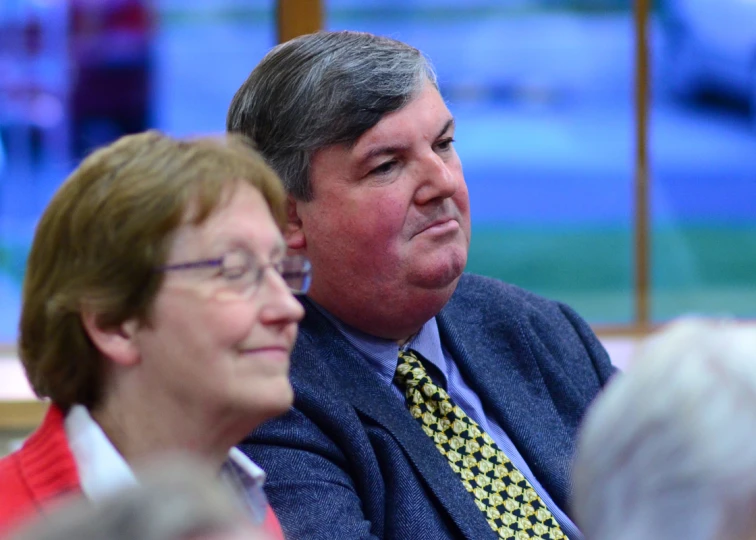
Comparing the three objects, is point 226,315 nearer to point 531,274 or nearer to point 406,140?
point 406,140

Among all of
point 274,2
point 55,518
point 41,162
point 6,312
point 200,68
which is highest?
point 55,518

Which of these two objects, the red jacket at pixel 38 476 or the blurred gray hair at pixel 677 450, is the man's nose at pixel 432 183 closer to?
the red jacket at pixel 38 476

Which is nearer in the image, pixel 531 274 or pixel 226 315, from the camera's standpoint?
pixel 226 315

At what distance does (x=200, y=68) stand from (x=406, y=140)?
3.14 m

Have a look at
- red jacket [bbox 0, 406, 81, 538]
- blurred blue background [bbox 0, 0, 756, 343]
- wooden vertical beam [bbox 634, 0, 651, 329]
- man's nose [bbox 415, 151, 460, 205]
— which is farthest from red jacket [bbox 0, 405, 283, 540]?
wooden vertical beam [bbox 634, 0, 651, 329]

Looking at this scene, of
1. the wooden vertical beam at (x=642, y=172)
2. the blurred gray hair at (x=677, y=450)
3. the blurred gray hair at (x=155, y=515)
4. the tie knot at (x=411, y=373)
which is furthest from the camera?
the wooden vertical beam at (x=642, y=172)

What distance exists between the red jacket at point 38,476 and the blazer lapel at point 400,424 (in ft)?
2.19

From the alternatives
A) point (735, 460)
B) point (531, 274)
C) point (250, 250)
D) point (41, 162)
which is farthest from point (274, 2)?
point (735, 460)

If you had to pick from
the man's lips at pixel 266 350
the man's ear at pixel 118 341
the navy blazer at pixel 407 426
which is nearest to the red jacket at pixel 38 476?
the man's ear at pixel 118 341

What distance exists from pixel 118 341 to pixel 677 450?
2.34ft

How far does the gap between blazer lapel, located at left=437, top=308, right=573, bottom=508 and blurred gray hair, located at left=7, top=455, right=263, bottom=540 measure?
135 centimetres

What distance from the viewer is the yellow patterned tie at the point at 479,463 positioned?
2.02 meters

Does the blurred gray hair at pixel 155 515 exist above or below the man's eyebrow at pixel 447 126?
above

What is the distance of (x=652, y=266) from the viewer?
5.21 metres
